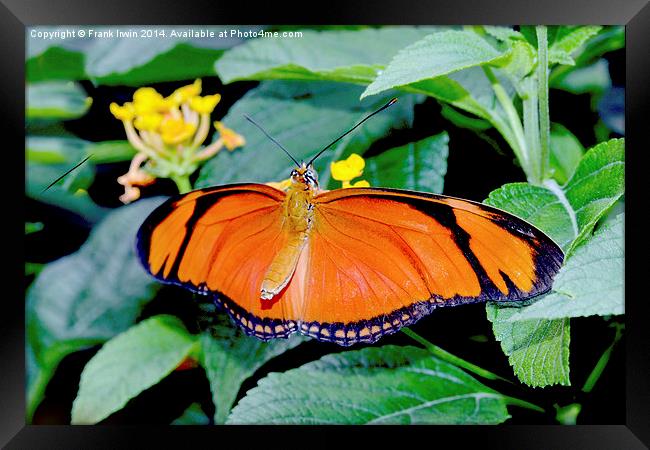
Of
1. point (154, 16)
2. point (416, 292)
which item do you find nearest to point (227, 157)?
point (154, 16)

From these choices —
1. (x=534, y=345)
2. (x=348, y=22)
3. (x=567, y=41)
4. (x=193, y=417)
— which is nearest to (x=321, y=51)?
(x=348, y=22)

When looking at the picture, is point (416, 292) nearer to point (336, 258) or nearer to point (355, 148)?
point (336, 258)

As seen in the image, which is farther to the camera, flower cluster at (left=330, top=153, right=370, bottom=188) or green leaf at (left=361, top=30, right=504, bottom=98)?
flower cluster at (left=330, top=153, right=370, bottom=188)

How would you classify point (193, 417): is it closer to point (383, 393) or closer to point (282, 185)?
point (383, 393)

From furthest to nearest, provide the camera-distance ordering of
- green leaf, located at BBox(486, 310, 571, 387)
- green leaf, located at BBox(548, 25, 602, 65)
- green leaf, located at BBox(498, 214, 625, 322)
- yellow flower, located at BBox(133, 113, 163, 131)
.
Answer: yellow flower, located at BBox(133, 113, 163, 131) → green leaf, located at BBox(548, 25, 602, 65) → green leaf, located at BBox(486, 310, 571, 387) → green leaf, located at BBox(498, 214, 625, 322)

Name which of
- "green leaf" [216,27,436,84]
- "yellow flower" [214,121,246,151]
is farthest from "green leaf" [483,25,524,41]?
"yellow flower" [214,121,246,151]

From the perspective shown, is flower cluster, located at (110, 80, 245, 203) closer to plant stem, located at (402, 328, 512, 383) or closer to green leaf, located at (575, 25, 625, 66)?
plant stem, located at (402, 328, 512, 383)
